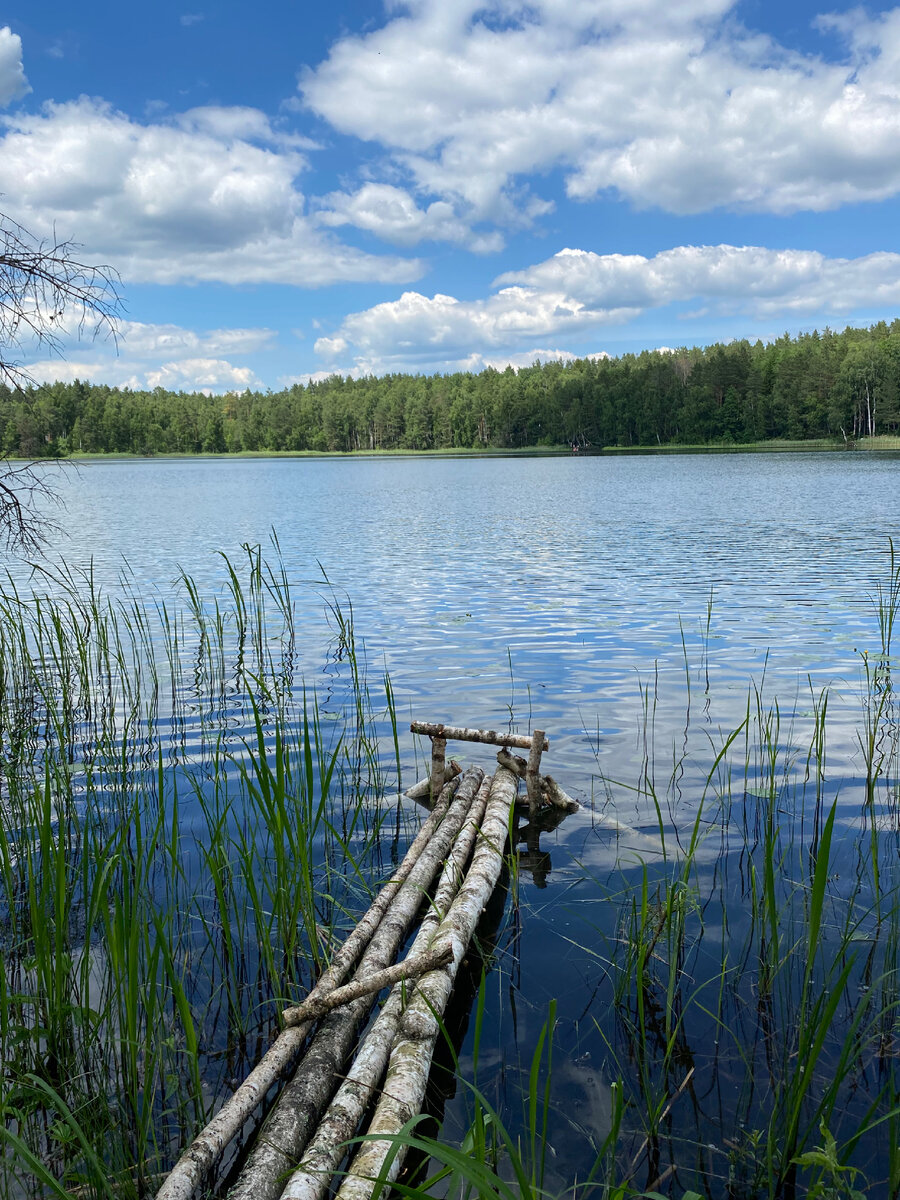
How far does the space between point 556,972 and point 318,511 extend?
A: 38.3 metres

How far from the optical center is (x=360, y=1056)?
11.7ft

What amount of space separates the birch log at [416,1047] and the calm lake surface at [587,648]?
1.28 feet

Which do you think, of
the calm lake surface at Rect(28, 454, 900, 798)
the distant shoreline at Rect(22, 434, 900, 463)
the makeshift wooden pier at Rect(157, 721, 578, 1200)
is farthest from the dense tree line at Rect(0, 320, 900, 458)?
the makeshift wooden pier at Rect(157, 721, 578, 1200)

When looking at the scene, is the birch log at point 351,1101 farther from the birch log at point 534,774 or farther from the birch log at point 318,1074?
the birch log at point 534,774

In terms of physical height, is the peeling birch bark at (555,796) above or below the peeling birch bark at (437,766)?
below

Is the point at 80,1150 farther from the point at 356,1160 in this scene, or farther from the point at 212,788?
the point at 212,788

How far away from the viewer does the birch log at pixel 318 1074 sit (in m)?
2.92

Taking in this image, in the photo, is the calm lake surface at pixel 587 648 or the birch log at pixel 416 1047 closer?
the birch log at pixel 416 1047

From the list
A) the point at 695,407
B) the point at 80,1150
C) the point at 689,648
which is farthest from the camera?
the point at 695,407

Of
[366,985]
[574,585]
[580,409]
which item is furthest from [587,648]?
[580,409]

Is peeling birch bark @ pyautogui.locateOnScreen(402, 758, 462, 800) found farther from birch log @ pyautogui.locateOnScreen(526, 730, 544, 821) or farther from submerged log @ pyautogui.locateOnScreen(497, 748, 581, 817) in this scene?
birch log @ pyautogui.locateOnScreen(526, 730, 544, 821)

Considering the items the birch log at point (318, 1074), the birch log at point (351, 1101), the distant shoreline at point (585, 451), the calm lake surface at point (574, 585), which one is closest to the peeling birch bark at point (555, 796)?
the calm lake surface at point (574, 585)

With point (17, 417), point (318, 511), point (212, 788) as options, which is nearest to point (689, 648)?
point (212, 788)

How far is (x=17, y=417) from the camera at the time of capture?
8523 millimetres
